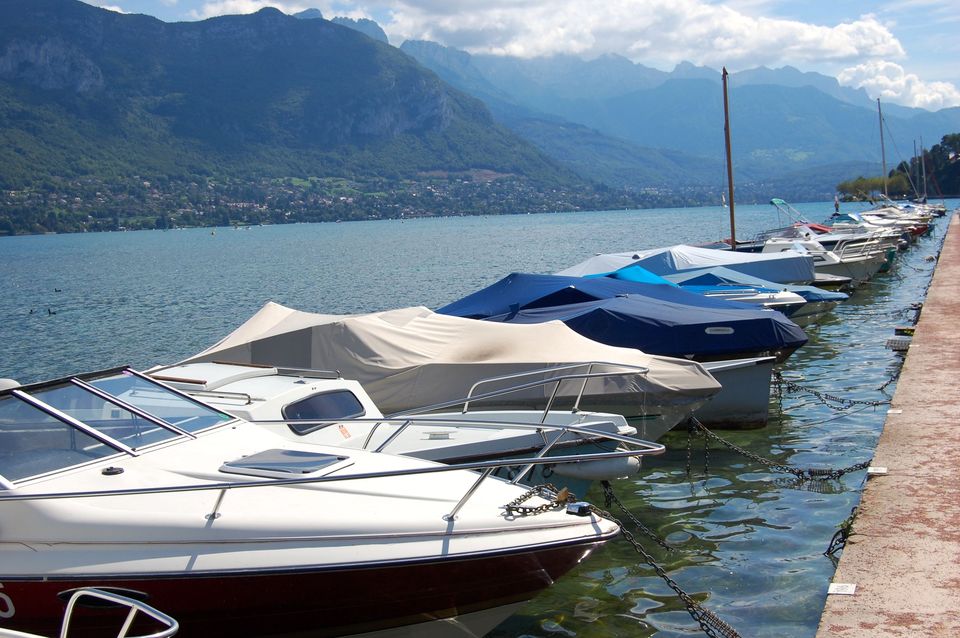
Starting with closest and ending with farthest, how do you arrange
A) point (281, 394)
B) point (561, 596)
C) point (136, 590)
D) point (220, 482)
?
1. point (136, 590)
2. point (220, 482)
3. point (561, 596)
4. point (281, 394)

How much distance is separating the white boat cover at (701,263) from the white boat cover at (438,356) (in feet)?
39.5

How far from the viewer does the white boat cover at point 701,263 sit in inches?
1034

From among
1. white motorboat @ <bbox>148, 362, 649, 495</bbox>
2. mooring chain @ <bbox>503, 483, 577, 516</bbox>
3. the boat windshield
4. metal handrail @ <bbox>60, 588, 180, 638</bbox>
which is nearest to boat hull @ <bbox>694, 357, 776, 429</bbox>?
white motorboat @ <bbox>148, 362, 649, 495</bbox>

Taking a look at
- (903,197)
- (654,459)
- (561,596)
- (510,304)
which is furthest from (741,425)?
(903,197)

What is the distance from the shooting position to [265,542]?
643 cm

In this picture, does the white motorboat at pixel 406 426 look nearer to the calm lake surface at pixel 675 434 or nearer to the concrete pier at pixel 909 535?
the calm lake surface at pixel 675 434

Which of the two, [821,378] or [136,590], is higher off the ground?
[136,590]

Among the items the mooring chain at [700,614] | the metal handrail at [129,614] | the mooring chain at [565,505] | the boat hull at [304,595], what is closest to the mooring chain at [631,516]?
the mooring chain at [700,614]

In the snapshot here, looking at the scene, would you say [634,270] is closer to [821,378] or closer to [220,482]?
[821,378]

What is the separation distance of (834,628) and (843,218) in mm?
62896

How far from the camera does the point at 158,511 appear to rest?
21.4 feet

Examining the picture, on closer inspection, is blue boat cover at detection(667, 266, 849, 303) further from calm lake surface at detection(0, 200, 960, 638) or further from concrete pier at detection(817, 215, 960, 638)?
concrete pier at detection(817, 215, 960, 638)

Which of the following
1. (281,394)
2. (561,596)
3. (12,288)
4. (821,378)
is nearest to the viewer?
(561,596)

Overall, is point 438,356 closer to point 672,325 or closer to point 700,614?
point 672,325
